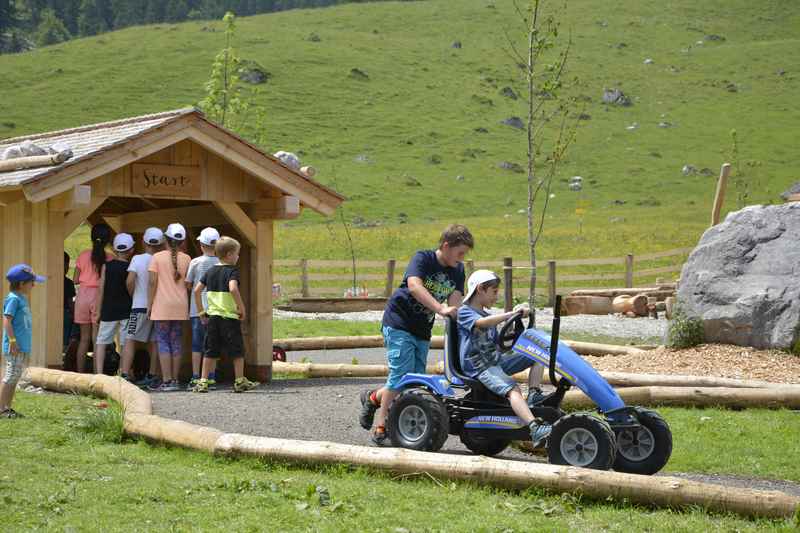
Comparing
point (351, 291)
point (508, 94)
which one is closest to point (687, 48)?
point (508, 94)

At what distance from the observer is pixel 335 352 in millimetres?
19141

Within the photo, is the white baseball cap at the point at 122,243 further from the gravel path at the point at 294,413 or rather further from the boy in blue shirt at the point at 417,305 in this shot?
the boy in blue shirt at the point at 417,305

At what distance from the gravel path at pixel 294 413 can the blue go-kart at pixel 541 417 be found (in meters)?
0.54

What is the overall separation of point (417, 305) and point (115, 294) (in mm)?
6028

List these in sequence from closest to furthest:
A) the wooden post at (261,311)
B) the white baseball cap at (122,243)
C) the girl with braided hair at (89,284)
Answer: the white baseball cap at (122,243), the girl with braided hair at (89,284), the wooden post at (261,311)

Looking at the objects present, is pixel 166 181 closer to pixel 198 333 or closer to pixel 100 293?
pixel 100 293

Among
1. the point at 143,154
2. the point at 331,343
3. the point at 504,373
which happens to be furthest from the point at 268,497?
the point at 331,343

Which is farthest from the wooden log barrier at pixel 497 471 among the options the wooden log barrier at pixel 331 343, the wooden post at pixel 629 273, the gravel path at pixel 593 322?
the wooden post at pixel 629 273

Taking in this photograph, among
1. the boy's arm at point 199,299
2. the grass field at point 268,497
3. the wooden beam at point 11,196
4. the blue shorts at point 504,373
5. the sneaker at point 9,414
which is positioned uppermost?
the wooden beam at point 11,196

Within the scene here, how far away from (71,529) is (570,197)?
68.7 metres

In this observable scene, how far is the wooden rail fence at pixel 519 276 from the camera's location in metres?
33.4

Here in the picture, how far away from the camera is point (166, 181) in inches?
560

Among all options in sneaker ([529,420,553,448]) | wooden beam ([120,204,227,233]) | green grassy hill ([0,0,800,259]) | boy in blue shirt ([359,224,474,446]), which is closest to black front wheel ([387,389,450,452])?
boy in blue shirt ([359,224,474,446])

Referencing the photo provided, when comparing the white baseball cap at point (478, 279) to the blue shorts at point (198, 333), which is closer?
the white baseball cap at point (478, 279)
